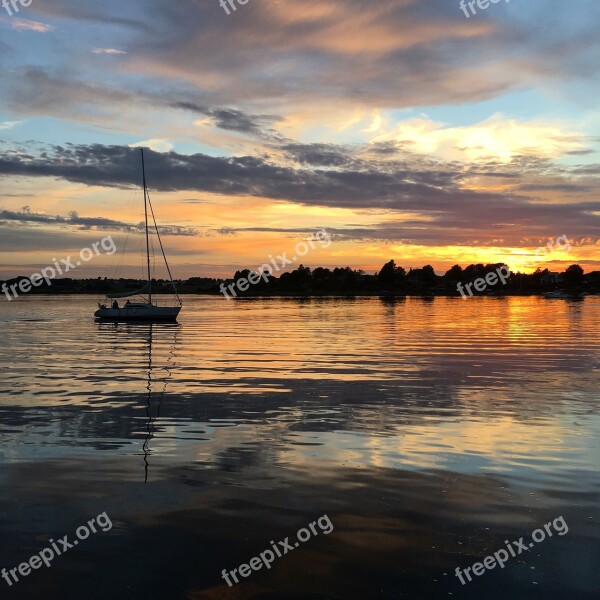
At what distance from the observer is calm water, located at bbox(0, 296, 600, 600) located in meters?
9.41

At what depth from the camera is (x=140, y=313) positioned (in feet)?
287

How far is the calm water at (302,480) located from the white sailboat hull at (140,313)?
54.0 m

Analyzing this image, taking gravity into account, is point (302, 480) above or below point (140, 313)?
below

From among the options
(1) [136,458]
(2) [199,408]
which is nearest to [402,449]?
(1) [136,458]

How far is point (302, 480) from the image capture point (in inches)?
548

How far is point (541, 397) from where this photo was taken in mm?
25078

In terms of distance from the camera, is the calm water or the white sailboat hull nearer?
the calm water

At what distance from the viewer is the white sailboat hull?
85.6m

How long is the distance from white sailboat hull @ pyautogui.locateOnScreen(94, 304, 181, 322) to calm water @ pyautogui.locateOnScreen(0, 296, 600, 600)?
53954 millimetres

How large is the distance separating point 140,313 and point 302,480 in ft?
253

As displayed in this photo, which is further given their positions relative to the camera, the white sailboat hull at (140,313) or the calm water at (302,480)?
the white sailboat hull at (140,313)

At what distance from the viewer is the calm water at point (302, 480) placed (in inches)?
370

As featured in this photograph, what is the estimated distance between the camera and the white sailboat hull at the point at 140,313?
8562 cm

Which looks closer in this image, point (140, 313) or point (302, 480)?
point (302, 480)
